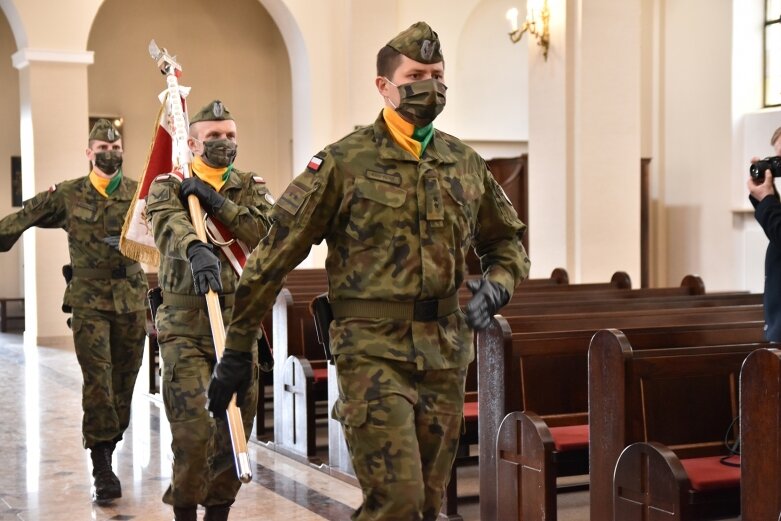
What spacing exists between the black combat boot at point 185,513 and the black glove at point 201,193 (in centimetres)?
110

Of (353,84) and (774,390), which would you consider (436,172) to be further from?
(353,84)

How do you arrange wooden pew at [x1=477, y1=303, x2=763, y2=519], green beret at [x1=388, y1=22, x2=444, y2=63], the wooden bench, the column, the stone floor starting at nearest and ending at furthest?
1. green beret at [x1=388, y1=22, x2=444, y2=63]
2. wooden pew at [x1=477, y1=303, x2=763, y2=519]
3. the stone floor
4. the column
5. the wooden bench

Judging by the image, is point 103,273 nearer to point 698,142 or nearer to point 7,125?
point 698,142

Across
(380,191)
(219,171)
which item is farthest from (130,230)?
(380,191)

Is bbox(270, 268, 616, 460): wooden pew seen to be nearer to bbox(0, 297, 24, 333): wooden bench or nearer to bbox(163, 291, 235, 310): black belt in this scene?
bbox(163, 291, 235, 310): black belt

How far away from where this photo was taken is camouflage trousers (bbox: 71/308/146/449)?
5266 mm

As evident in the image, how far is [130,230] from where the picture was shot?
15.1ft

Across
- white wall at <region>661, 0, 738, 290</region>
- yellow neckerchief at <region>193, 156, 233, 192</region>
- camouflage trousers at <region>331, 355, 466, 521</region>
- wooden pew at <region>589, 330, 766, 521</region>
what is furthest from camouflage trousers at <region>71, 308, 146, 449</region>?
white wall at <region>661, 0, 738, 290</region>

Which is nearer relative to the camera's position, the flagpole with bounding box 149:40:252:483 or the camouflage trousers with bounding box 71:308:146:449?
the flagpole with bounding box 149:40:252:483

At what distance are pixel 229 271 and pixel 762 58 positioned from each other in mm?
8385

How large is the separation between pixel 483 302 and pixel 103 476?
3.11 metres

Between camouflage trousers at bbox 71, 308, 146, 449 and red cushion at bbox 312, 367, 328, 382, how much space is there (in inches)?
48.0

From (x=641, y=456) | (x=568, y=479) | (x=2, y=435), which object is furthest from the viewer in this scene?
(x=2, y=435)

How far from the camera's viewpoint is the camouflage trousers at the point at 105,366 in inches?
207
